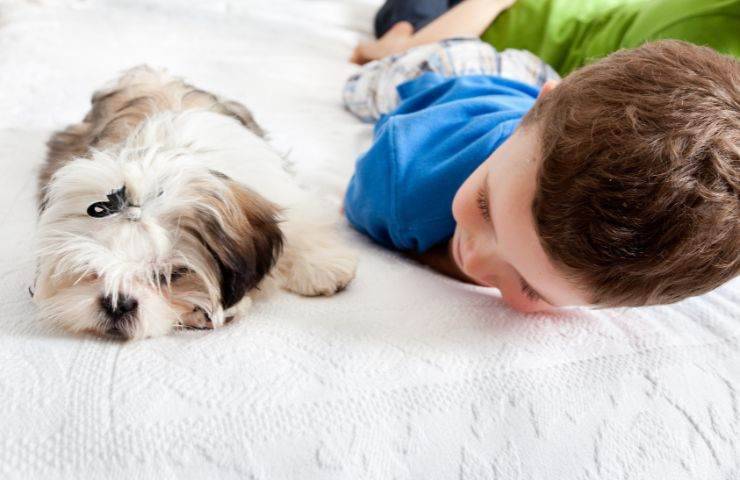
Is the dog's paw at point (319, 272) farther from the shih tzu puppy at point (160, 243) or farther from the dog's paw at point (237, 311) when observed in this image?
the dog's paw at point (237, 311)

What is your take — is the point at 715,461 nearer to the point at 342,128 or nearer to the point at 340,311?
the point at 340,311

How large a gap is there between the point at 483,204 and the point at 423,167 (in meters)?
0.32

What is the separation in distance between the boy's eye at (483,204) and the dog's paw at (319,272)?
0.93 ft

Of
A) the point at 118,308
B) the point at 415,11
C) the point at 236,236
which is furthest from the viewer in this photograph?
the point at 415,11

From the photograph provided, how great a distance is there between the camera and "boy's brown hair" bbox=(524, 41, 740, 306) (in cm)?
74

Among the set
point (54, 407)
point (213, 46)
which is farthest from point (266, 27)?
point (54, 407)

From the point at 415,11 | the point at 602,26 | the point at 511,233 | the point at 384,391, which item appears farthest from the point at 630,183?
the point at 415,11

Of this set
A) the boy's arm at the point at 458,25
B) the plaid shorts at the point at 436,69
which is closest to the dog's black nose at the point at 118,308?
the plaid shorts at the point at 436,69

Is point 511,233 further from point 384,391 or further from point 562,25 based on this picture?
→ point 562,25

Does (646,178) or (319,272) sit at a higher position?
(646,178)

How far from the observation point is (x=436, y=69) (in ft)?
6.64

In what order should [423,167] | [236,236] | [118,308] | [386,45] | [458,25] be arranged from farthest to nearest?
[386,45], [458,25], [423,167], [236,236], [118,308]

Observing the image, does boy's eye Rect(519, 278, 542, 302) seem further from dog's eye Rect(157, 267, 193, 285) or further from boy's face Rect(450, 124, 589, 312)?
dog's eye Rect(157, 267, 193, 285)

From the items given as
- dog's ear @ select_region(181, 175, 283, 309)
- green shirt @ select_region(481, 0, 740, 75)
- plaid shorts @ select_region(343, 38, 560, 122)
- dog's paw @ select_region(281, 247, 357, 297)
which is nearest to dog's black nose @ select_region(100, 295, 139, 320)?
dog's ear @ select_region(181, 175, 283, 309)
